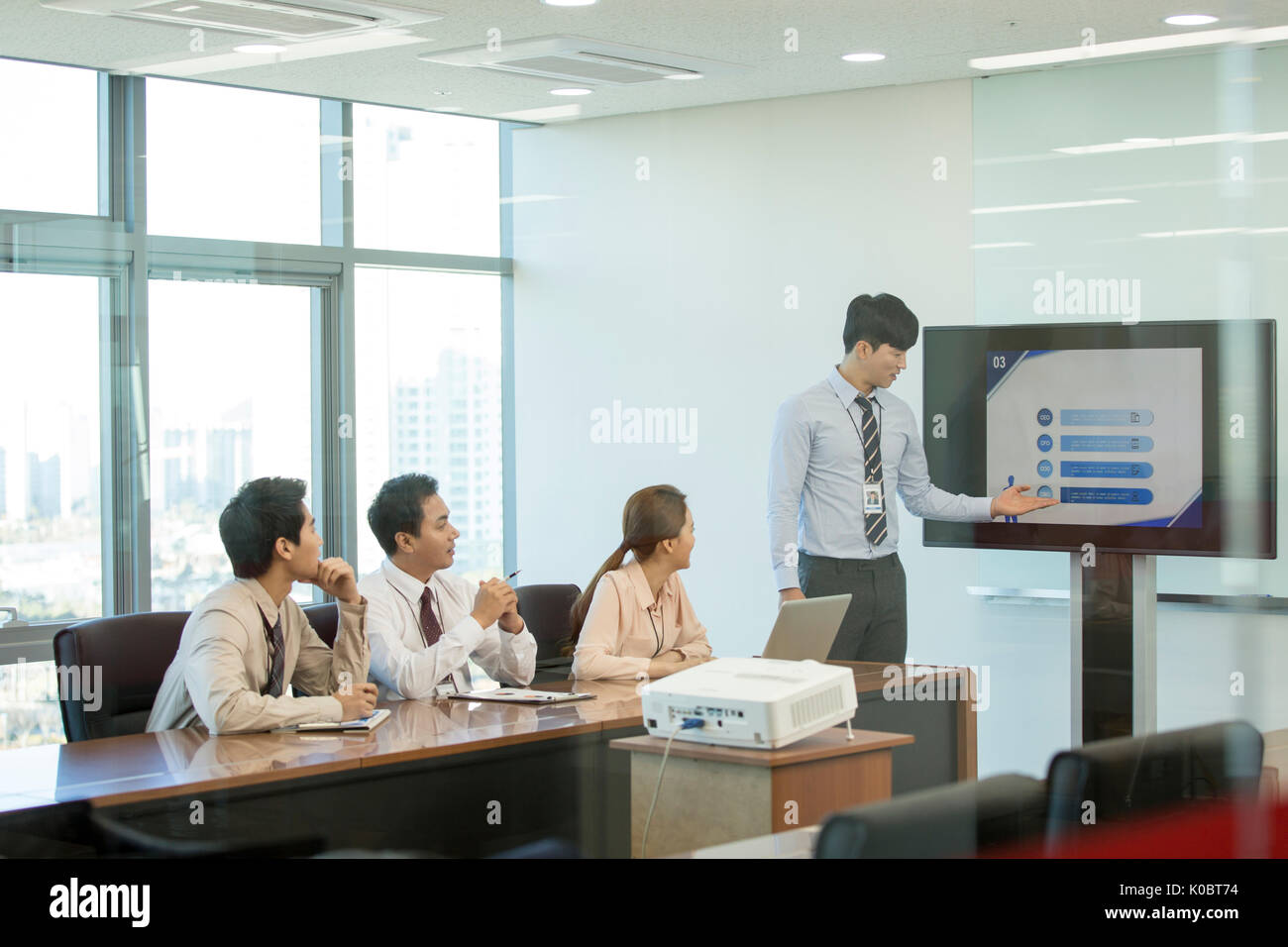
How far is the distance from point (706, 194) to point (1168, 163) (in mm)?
2263

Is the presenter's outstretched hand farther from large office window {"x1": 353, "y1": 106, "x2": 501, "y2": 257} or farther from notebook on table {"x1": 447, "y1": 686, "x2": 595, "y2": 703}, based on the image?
large office window {"x1": 353, "y1": 106, "x2": 501, "y2": 257}

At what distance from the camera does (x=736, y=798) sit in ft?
7.54

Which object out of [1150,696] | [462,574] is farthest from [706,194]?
[1150,696]

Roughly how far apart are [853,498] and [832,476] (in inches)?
4.0

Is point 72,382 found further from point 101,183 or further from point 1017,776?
point 1017,776

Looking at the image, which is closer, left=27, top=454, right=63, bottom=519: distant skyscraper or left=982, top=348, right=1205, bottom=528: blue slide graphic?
→ left=982, top=348, right=1205, bottom=528: blue slide graphic

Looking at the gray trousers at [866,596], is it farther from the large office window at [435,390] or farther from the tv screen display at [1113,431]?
the large office window at [435,390]

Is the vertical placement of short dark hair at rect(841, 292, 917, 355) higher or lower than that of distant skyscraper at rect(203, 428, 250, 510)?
higher

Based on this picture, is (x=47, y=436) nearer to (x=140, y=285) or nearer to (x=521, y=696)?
(x=140, y=285)

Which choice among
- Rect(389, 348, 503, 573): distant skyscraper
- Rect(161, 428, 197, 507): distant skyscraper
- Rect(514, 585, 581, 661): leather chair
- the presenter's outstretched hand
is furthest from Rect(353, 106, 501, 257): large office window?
the presenter's outstretched hand

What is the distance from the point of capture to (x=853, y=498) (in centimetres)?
396

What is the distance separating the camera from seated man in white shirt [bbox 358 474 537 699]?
3.40m

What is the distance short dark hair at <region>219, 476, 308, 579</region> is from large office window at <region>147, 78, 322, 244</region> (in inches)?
41.6

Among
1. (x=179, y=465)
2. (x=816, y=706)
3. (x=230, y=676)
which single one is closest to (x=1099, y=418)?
(x=816, y=706)
